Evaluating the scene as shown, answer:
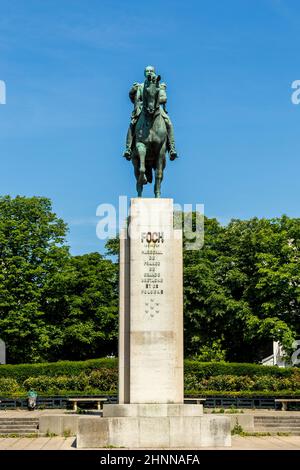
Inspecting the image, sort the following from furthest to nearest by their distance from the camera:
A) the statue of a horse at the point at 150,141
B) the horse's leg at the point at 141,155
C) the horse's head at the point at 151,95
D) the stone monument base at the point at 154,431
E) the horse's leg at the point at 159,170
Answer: the horse's leg at the point at 159,170 < the horse's leg at the point at 141,155 < the statue of a horse at the point at 150,141 < the horse's head at the point at 151,95 < the stone monument base at the point at 154,431

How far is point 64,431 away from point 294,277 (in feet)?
97.4

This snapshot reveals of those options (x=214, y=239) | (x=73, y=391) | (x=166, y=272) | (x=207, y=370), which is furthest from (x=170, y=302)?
(x=214, y=239)

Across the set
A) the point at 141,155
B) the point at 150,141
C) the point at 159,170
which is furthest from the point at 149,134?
the point at 159,170

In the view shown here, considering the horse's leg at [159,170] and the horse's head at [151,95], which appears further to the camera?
the horse's leg at [159,170]

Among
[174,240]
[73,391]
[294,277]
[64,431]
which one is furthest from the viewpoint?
[294,277]

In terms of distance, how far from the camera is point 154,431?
63.3 feet

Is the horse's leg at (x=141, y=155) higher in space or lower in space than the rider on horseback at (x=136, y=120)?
lower

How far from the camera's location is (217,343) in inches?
2109

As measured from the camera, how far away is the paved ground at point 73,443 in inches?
794

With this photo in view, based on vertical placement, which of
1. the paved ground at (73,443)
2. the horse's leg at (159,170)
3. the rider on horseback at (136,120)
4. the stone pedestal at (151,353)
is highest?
the rider on horseback at (136,120)

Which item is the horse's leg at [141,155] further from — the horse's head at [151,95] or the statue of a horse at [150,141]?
the horse's head at [151,95]

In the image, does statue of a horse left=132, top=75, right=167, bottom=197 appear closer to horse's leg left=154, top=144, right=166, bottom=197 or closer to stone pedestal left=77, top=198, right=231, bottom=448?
horse's leg left=154, top=144, right=166, bottom=197

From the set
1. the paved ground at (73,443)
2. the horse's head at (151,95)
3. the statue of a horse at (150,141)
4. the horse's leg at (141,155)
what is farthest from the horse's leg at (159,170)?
the paved ground at (73,443)

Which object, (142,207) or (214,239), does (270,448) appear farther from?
(214,239)
